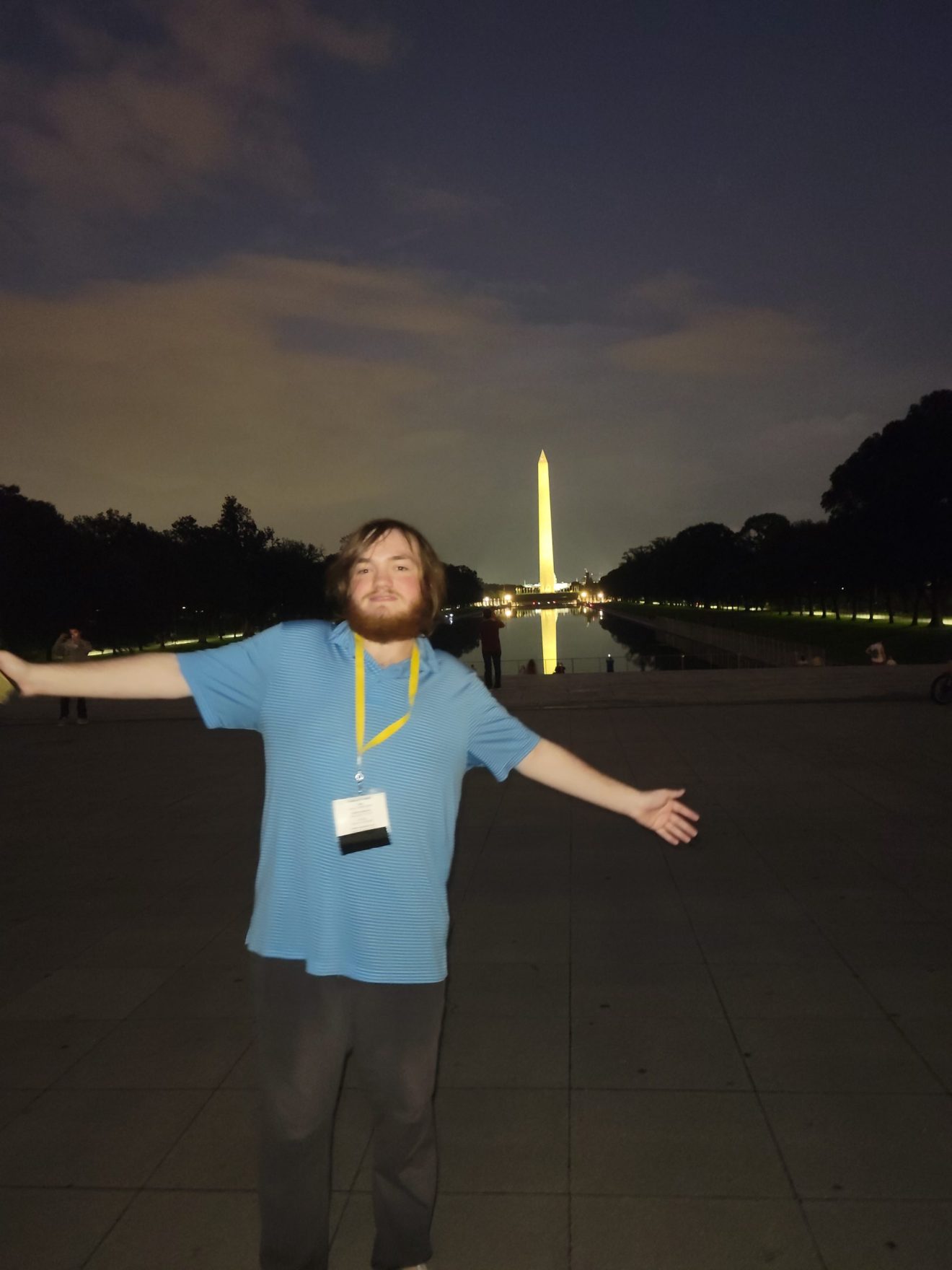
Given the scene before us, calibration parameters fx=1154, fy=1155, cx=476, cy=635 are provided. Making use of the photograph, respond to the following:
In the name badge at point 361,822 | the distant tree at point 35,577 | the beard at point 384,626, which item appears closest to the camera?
the name badge at point 361,822

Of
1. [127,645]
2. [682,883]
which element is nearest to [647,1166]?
[682,883]

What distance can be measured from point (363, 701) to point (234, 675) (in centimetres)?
36

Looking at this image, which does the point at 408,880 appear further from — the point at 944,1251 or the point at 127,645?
the point at 127,645

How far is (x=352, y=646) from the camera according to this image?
2.68 metres

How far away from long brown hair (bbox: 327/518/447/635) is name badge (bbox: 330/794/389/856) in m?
0.48

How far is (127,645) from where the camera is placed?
74.6 m

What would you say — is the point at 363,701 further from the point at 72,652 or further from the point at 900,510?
the point at 900,510

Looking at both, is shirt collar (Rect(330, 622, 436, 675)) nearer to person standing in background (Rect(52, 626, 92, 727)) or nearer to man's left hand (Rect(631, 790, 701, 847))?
man's left hand (Rect(631, 790, 701, 847))

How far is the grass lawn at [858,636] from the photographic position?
44875mm

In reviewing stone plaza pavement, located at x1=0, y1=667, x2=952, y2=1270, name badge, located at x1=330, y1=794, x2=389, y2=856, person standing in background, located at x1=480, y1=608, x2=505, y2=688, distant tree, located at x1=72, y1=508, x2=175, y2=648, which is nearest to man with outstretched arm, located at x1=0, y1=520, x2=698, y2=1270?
name badge, located at x1=330, y1=794, x2=389, y2=856

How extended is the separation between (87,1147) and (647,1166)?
6.01ft

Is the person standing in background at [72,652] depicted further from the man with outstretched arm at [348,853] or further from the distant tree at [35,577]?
the distant tree at [35,577]

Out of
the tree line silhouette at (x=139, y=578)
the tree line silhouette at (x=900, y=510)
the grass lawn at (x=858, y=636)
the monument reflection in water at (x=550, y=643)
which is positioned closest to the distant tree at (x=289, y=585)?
the tree line silhouette at (x=139, y=578)

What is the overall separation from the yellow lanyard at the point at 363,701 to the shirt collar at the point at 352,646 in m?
Answer: 0.01
